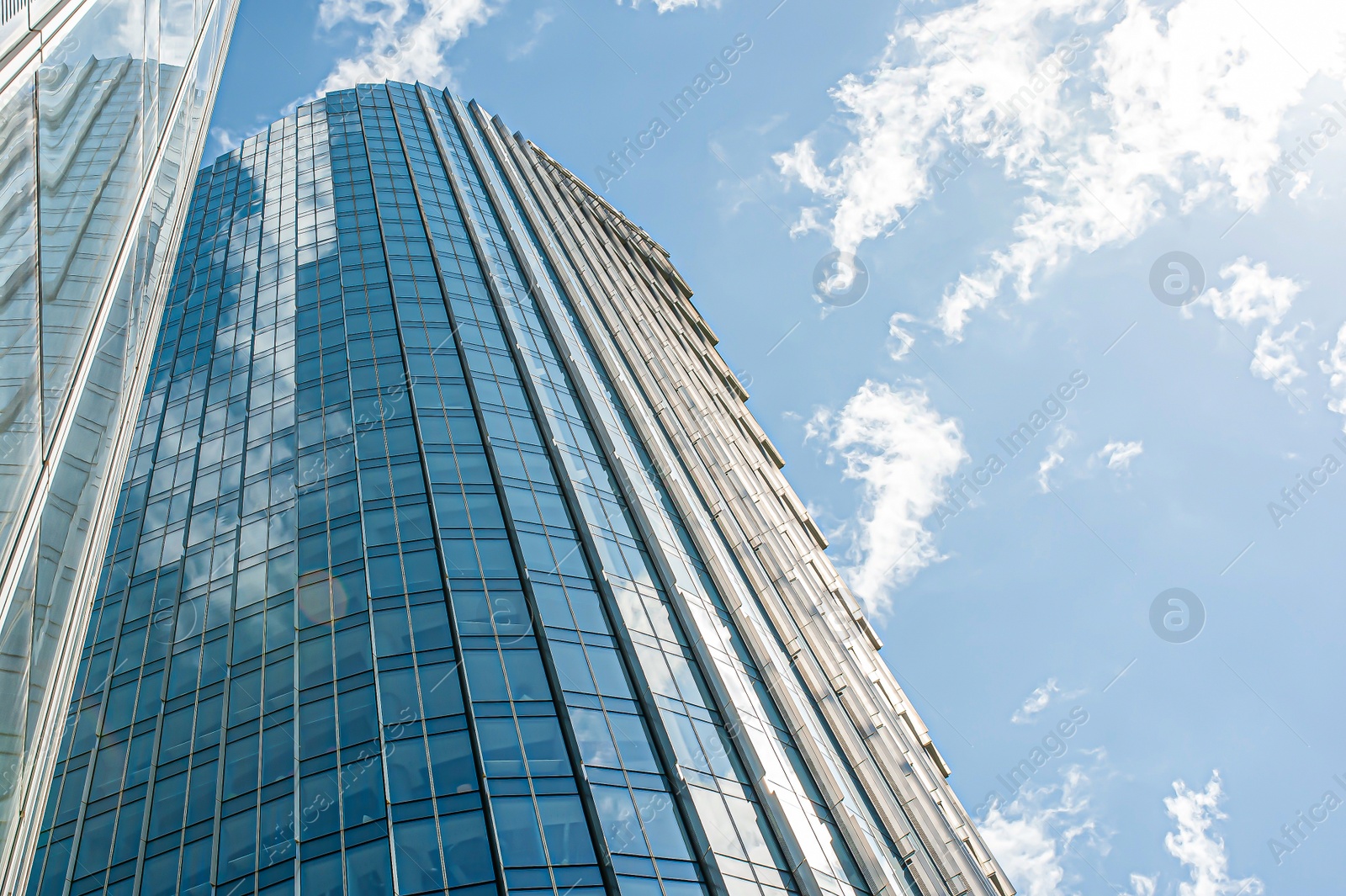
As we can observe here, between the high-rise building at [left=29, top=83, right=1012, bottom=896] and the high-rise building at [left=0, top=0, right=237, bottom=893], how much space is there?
45.4 ft

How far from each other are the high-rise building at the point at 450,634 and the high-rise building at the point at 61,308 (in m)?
13.8

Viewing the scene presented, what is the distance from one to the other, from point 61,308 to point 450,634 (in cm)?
2161

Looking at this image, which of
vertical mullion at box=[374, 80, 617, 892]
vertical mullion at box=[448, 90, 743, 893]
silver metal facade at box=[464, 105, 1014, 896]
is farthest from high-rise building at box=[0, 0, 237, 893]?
silver metal facade at box=[464, 105, 1014, 896]

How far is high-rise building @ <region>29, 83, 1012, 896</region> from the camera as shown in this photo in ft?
81.8

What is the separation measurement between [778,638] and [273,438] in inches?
993

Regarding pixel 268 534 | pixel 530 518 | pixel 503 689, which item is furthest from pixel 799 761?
pixel 268 534

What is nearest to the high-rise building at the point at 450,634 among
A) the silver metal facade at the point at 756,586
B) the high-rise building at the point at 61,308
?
the silver metal facade at the point at 756,586

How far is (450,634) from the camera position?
96.3ft

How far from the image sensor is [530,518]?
35.4 m

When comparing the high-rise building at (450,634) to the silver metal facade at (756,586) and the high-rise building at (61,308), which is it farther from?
the high-rise building at (61,308)

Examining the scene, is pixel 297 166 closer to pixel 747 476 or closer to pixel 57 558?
pixel 747 476

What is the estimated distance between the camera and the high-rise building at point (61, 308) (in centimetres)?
781

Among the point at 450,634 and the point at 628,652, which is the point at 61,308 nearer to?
the point at 450,634

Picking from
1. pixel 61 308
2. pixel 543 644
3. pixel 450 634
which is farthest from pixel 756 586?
pixel 61 308
